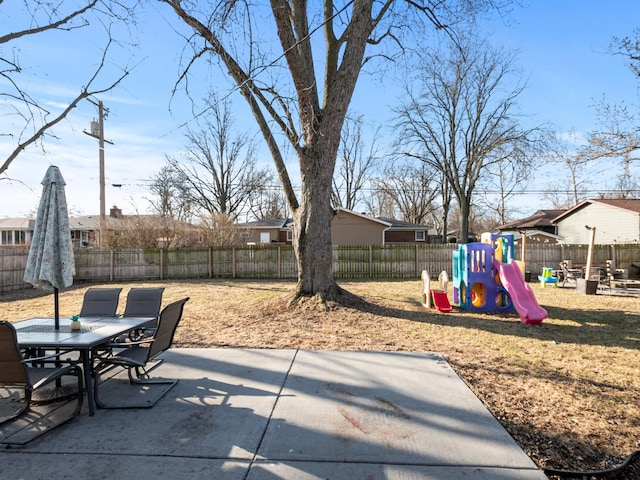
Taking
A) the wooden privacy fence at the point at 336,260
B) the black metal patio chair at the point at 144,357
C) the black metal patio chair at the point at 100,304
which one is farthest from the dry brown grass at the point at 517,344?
the wooden privacy fence at the point at 336,260

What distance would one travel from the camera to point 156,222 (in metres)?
20.3

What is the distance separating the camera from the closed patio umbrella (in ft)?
13.1

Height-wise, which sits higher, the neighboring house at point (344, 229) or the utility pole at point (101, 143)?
the utility pole at point (101, 143)

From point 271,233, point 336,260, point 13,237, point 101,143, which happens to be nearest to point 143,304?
point 336,260

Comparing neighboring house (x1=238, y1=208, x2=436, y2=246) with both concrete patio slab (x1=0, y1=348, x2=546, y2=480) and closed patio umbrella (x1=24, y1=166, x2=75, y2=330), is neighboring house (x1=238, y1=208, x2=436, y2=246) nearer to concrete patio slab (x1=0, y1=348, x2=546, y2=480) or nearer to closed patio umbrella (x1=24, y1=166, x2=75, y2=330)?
closed patio umbrella (x1=24, y1=166, x2=75, y2=330)

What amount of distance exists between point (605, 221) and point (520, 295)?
80.7ft

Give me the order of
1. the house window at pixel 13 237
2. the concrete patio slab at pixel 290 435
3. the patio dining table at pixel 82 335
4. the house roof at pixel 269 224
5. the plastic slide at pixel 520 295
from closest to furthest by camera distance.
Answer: the concrete patio slab at pixel 290 435 → the patio dining table at pixel 82 335 → the plastic slide at pixel 520 295 → the house roof at pixel 269 224 → the house window at pixel 13 237

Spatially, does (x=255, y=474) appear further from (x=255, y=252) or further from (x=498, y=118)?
(x=498, y=118)

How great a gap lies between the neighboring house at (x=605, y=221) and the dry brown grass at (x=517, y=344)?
57.4 ft

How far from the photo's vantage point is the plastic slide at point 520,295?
7.68m

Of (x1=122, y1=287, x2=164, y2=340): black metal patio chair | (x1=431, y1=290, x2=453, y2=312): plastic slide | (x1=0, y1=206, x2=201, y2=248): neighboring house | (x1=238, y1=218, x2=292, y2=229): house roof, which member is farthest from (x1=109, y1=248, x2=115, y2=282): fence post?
(x1=431, y1=290, x2=453, y2=312): plastic slide

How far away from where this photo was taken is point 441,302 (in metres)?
9.21

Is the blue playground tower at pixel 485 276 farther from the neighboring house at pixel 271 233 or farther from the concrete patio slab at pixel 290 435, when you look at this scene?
the neighboring house at pixel 271 233

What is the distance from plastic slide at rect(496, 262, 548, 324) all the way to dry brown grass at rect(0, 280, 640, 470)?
28 centimetres
